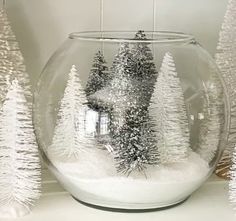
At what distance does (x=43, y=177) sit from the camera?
3.07ft

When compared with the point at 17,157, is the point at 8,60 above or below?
above

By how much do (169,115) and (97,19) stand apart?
286 mm

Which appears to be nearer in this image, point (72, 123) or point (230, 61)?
point (72, 123)

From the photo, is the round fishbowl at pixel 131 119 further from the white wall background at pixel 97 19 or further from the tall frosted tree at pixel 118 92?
the white wall background at pixel 97 19

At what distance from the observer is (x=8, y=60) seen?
85 centimetres

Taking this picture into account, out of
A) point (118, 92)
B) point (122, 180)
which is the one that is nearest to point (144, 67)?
point (118, 92)

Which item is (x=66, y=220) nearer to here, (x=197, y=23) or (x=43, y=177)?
(x=43, y=177)

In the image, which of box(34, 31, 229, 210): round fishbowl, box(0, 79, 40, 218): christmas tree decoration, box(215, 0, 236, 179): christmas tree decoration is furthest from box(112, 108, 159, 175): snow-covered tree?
box(215, 0, 236, 179): christmas tree decoration

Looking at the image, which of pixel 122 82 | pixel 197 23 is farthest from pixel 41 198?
pixel 197 23

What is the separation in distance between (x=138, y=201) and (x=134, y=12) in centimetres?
38

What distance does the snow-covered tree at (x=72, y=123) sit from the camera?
2.55 ft

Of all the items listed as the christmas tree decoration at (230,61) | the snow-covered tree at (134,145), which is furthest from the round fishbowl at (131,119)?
the christmas tree decoration at (230,61)

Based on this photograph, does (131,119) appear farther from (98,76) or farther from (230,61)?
(230,61)

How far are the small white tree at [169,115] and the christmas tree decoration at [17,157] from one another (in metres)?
0.18
